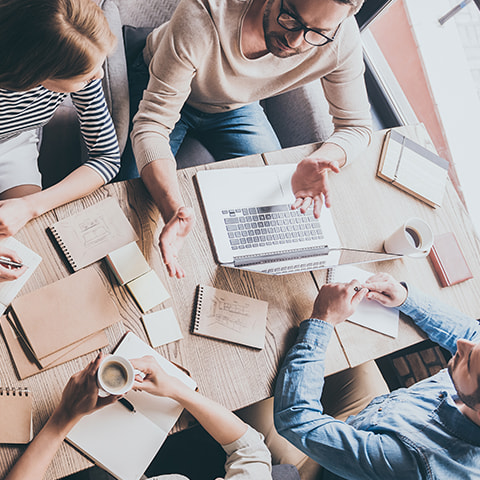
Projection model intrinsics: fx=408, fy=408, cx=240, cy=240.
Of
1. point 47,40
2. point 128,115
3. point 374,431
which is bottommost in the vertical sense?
point 374,431

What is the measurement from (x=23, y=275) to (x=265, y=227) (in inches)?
24.6

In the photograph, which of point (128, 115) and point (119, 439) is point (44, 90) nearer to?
point (128, 115)

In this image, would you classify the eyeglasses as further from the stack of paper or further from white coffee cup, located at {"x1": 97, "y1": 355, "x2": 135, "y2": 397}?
white coffee cup, located at {"x1": 97, "y1": 355, "x2": 135, "y2": 397}

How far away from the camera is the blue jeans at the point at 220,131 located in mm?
1452

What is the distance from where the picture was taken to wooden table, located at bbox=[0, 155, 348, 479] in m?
0.91

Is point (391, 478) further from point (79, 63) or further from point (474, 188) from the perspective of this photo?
point (474, 188)

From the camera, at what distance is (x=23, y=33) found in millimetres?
813

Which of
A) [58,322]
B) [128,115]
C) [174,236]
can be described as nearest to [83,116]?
[128,115]

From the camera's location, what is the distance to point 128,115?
1.36 metres

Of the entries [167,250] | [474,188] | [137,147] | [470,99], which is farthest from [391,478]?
[470,99]

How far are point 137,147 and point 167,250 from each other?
362 millimetres

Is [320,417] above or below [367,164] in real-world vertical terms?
below

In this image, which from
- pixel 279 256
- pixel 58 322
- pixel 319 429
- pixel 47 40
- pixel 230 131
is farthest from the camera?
pixel 230 131

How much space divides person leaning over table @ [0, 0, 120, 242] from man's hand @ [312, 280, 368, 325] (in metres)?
0.69
